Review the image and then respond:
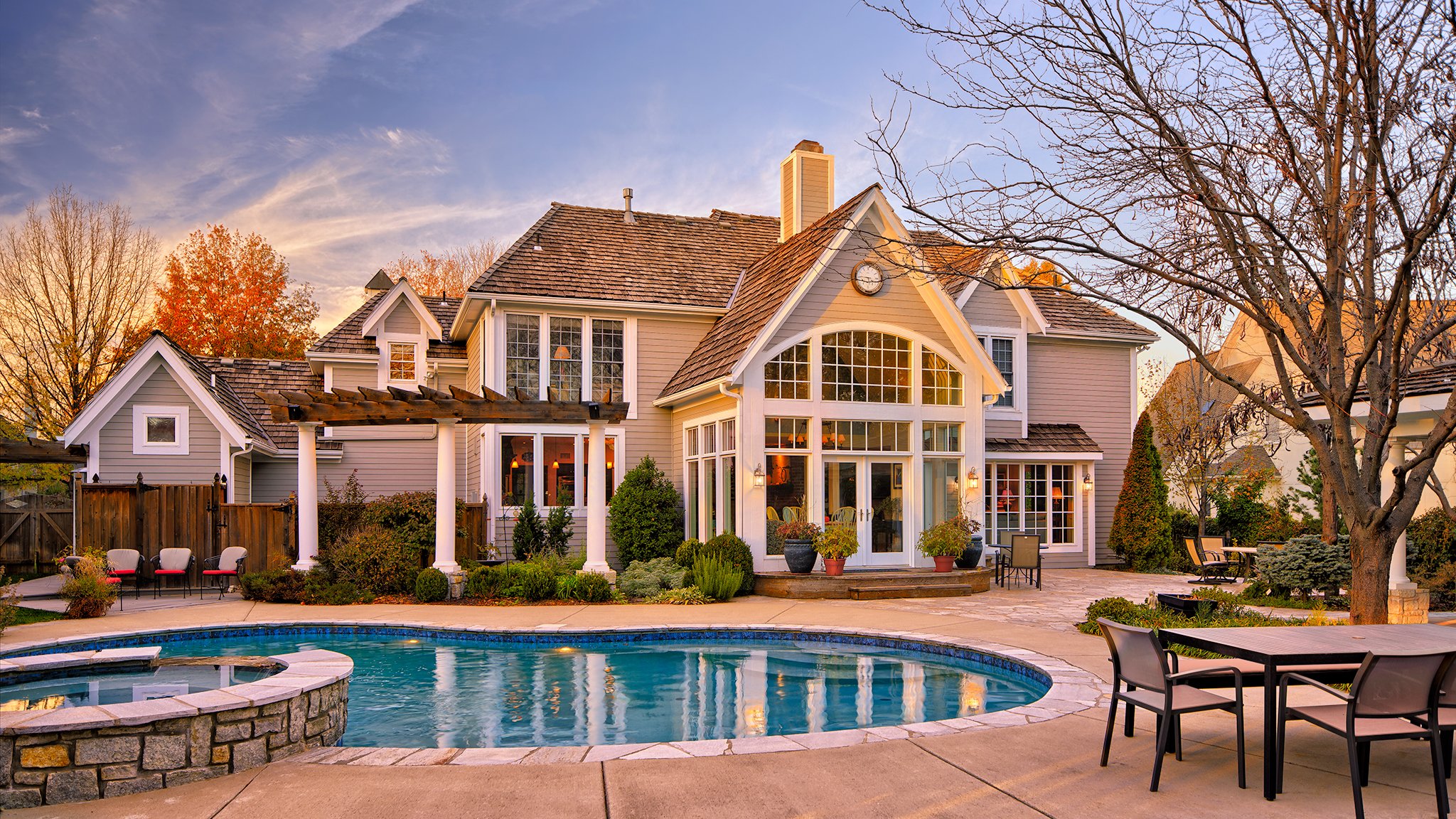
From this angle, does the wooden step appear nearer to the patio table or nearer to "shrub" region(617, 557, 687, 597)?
"shrub" region(617, 557, 687, 597)

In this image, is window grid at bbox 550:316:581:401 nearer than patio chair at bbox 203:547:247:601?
No

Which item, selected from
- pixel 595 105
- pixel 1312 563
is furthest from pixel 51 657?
pixel 1312 563

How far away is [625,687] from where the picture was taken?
939 centimetres

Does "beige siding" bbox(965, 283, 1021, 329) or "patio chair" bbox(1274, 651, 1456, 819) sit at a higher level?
"beige siding" bbox(965, 283, 1021, 329)

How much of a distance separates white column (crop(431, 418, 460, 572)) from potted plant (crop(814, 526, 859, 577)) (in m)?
5.68

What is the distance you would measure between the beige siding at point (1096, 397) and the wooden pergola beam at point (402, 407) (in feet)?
35.9

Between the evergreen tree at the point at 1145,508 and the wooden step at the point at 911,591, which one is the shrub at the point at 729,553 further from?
the evergreen tree at the point at 1145,508

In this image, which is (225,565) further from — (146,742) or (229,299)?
(229,299)

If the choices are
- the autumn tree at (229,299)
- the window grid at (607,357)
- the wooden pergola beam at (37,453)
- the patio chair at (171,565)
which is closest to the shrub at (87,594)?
the patio chair at (171,565)

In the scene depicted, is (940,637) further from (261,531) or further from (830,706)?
(261,531)

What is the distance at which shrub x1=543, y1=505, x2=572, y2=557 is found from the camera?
17.4 m

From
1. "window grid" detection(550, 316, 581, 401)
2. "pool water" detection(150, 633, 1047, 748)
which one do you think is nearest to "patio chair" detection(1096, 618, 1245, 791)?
"pool water" detection(150, 633, 1047, 748)

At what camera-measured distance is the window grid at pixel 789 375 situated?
16.2 metres

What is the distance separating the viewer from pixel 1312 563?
1415cm
